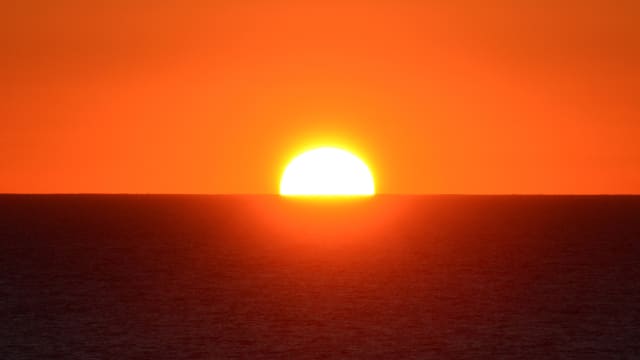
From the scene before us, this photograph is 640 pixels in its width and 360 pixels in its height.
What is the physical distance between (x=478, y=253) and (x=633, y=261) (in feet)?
0.78

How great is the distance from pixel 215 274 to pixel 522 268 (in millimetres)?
468

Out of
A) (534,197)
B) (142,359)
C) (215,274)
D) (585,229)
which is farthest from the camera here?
(534,197)

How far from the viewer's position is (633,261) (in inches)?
54.3

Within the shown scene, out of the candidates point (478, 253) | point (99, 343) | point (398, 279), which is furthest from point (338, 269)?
point (99, 343)

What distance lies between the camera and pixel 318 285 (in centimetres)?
133

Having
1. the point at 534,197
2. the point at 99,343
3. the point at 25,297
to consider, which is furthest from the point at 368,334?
the point at 534,197

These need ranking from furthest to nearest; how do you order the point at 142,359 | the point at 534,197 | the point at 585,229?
the point at 534,197 → the point at 585,229 → the point at 142,359

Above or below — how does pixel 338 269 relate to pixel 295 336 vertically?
above

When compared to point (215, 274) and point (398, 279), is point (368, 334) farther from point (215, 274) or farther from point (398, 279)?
point (215, 274)

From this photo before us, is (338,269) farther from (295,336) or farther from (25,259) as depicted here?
(25,259)

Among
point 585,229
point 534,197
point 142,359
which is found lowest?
point 142,359

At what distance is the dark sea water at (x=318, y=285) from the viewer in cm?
125

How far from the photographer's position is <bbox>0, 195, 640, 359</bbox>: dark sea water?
125cm

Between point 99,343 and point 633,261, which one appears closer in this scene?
point 99,343
